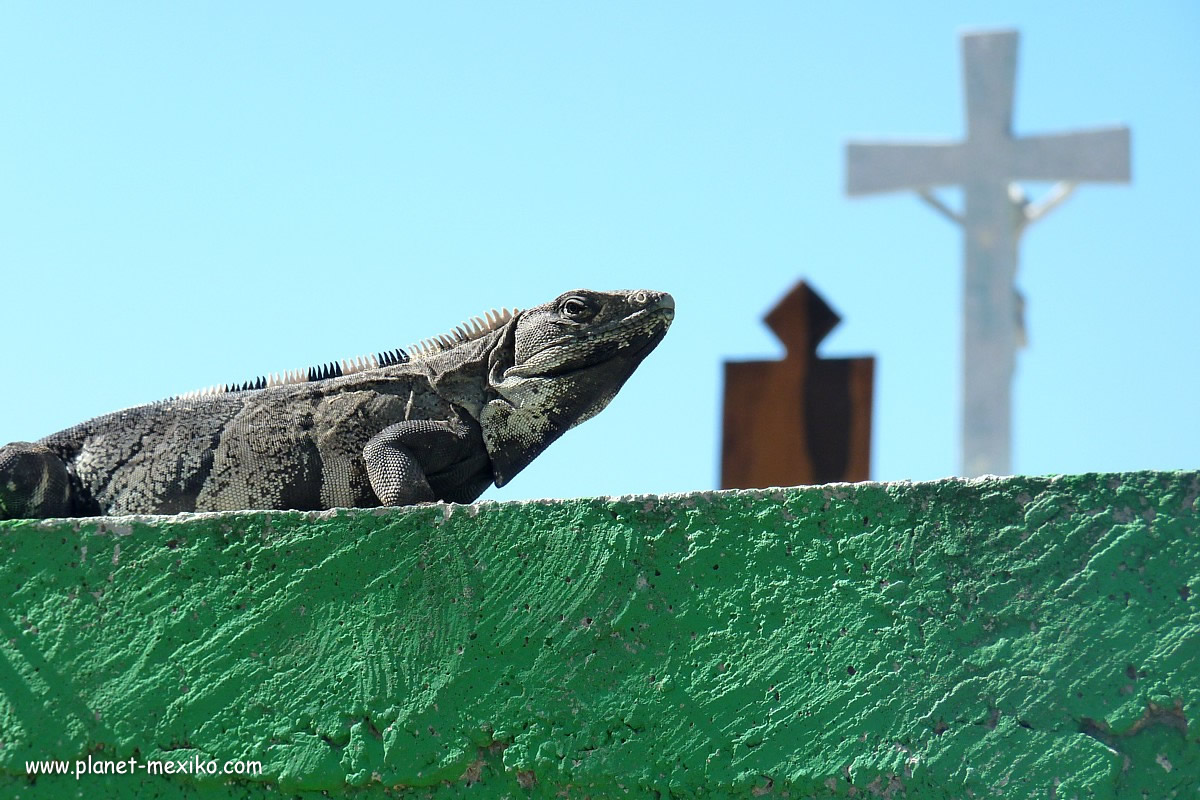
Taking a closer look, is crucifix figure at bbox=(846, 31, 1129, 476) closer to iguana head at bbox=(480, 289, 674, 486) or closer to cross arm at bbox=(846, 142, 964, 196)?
cross arm at bbox=(846, 142, 964, 196)

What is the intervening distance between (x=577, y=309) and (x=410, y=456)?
85 cm

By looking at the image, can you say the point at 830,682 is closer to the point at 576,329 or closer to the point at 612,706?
the point at 612,706

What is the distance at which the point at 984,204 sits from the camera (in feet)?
67.2

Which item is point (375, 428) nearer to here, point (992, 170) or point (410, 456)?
point (410, 456)

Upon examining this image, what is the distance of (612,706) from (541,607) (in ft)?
1.28

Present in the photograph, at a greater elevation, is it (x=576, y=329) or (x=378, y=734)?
(x=576, y=329)

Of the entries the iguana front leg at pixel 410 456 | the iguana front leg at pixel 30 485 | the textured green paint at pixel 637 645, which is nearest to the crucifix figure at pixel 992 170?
the iguana front leg at pixel 410 456

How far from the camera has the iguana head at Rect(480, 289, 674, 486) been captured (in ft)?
19.1

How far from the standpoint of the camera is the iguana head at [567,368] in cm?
584

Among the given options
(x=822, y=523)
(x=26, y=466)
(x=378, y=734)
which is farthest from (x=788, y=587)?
(x=26, y=466)

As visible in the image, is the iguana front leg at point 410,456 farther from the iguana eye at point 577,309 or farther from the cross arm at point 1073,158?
the cross arm at point 1073,158

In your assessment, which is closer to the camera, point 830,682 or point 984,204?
point 830,682

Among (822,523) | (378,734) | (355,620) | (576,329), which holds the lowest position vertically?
(378,734)

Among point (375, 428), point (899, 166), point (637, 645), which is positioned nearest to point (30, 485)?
point (375, 428)
